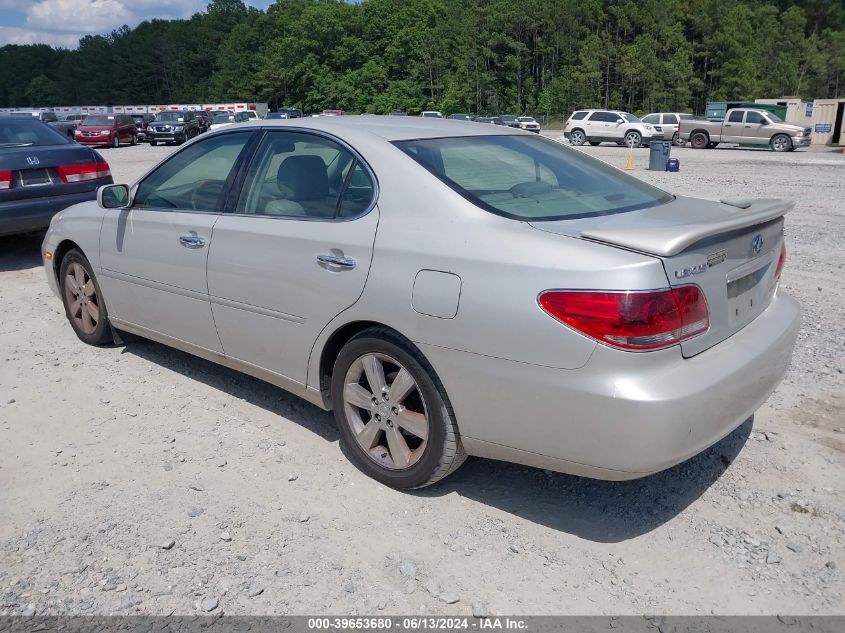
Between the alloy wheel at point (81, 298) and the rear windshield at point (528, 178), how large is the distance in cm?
298

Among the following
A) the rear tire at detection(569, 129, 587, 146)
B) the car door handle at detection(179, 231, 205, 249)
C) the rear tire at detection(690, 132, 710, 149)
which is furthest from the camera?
the rear tire at detection(569, 129, 587, 146)

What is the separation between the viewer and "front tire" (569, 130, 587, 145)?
119 feet

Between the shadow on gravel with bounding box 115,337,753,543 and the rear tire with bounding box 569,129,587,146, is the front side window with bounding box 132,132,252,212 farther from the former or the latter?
the rear tire with bounding box 569,129,587,146

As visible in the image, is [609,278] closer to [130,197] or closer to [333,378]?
[333,378]

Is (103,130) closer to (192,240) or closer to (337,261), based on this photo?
(192,240)

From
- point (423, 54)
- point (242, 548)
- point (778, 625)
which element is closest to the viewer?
point (778, 625)

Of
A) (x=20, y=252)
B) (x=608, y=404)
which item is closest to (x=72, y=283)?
(x=608, y=404)

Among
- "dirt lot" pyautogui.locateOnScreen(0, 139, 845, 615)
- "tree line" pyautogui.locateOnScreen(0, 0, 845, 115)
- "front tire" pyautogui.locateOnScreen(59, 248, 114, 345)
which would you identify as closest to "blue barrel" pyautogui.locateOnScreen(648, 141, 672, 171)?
"dirt lot" pyautogui.locateOnScreen(0, 139, 845, 615)

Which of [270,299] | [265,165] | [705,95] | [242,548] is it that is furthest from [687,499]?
[705,95]

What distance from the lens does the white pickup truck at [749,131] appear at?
30.0 m

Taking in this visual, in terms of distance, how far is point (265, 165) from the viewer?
4.12 metres

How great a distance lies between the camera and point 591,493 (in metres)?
3.53

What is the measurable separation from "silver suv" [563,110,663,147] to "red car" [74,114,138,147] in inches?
885

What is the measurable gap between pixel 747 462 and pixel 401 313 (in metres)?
1.95
